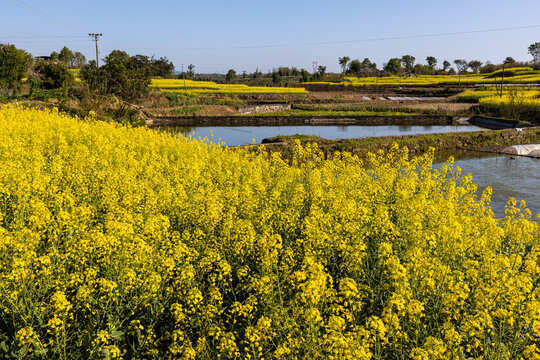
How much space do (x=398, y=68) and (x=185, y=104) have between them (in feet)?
322

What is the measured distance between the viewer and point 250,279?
4.57m

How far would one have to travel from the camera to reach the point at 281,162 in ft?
32.9

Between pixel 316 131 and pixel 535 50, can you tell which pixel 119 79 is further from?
pixel 535 50

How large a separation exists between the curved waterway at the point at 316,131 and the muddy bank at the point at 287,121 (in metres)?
1.55

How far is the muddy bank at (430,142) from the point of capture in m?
21.1

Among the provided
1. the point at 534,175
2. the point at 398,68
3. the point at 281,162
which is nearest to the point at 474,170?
the point at 534,175

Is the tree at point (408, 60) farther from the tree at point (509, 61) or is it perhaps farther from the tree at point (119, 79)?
the tree at point (119, 79)

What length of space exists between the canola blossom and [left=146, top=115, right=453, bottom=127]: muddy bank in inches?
1174

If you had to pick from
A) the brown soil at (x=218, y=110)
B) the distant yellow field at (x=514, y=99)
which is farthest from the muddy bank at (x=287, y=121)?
the distant yellow field at (x=514, y=99)

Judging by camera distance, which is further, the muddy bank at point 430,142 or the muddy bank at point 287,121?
the muddy bank at point 287,121

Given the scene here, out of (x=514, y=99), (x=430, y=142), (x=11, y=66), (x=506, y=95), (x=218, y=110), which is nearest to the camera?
(x=430, y=142)

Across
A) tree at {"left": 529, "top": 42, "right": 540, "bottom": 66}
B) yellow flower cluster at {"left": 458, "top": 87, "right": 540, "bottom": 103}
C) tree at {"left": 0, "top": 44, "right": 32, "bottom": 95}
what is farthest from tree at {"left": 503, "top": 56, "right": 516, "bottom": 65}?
tree at {"left": 0, "top": 44, "right": 32, "bottom": 95}

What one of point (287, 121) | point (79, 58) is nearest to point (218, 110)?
point (287, 121)

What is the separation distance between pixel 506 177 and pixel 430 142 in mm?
7345
